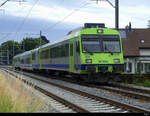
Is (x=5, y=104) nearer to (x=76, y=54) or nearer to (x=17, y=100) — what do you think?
(x=17, y=100)

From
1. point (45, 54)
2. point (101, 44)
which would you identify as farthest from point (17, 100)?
point (45, 54)

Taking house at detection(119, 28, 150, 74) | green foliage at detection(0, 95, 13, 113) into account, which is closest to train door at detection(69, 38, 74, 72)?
green foliage at detection(0, 95, 13, 113)

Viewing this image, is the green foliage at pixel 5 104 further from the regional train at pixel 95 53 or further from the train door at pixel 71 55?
the train door at pixel 71 55

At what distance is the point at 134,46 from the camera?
4600cm

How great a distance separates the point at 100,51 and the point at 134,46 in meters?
30.4

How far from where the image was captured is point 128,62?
135ft

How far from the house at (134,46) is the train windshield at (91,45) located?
23121mm

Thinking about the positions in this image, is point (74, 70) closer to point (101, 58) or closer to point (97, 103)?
point (101, 58)

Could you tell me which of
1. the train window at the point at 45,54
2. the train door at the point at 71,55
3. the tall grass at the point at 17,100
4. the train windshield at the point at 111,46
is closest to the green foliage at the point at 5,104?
the tall grass at the point at 17,100

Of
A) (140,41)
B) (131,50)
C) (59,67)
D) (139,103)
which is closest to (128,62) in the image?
(131,50)

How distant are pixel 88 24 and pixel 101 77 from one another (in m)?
3.50

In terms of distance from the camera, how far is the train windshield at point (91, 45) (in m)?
16.4

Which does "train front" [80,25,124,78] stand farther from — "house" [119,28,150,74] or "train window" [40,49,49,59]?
"house" [119,28,150,74]

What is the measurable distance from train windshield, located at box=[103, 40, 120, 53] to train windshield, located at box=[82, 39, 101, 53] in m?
0.40
